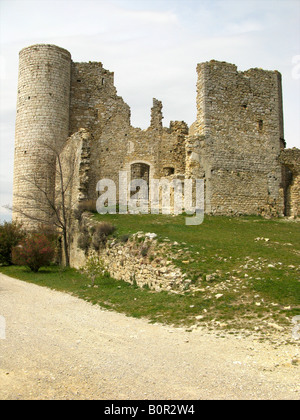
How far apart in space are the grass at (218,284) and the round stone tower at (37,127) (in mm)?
8246

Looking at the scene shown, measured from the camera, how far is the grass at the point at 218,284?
7.39 m

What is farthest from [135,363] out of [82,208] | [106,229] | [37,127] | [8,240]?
[37,127]

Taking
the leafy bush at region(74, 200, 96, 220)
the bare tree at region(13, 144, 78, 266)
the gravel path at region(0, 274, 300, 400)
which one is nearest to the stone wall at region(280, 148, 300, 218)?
the leafy bush at region(74, 200, 96, 220)

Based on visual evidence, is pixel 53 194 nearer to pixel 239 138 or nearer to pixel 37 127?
pixel 37 127

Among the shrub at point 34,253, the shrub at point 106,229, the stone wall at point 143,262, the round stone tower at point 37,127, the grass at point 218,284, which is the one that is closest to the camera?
the grass at point 218,284

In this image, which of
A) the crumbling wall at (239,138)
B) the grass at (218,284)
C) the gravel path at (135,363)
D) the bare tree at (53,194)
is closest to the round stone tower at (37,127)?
the bare tree at (53,194)

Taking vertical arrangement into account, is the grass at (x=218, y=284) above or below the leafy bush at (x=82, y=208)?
below

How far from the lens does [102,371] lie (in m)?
4.98

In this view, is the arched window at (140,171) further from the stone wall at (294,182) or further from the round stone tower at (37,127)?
the stone wall at (294,182)

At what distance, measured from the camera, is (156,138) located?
2556 centimetres

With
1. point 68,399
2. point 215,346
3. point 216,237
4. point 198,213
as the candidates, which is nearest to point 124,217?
point 198,213
